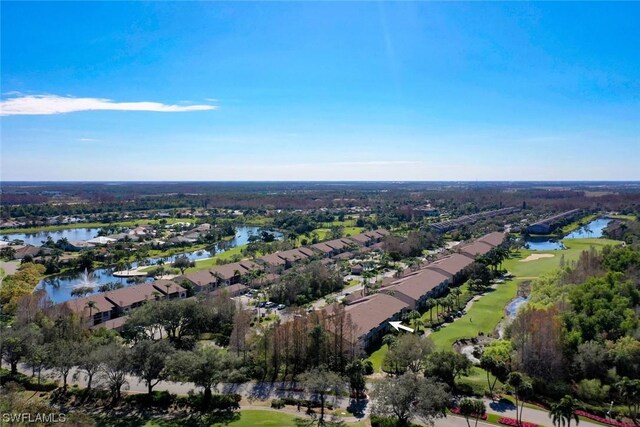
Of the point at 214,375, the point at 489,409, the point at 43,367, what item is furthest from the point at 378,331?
the point at 43,367

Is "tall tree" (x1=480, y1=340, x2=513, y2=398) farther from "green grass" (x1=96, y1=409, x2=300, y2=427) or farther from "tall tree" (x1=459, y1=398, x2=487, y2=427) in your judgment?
"green grass" (x1=96, y1=409, x2=300, y2=427)

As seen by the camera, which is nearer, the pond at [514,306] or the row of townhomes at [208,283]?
the row of townhomes at [208,283]

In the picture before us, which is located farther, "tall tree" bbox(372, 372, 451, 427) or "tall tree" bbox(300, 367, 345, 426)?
"tall tree" bbox(300, 367, 345, 426)

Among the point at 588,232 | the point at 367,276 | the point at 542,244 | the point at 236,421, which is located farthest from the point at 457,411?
the point at 588,232

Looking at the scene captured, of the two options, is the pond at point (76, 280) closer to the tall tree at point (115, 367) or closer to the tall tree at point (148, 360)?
the tall tree at point (115, 367)

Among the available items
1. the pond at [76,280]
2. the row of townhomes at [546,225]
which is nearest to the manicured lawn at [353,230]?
the pond at [76,280]

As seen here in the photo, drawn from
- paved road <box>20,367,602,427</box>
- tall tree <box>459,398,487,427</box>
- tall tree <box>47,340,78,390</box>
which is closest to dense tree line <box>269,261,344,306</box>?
paved road <box>20,367,602,427</box>
